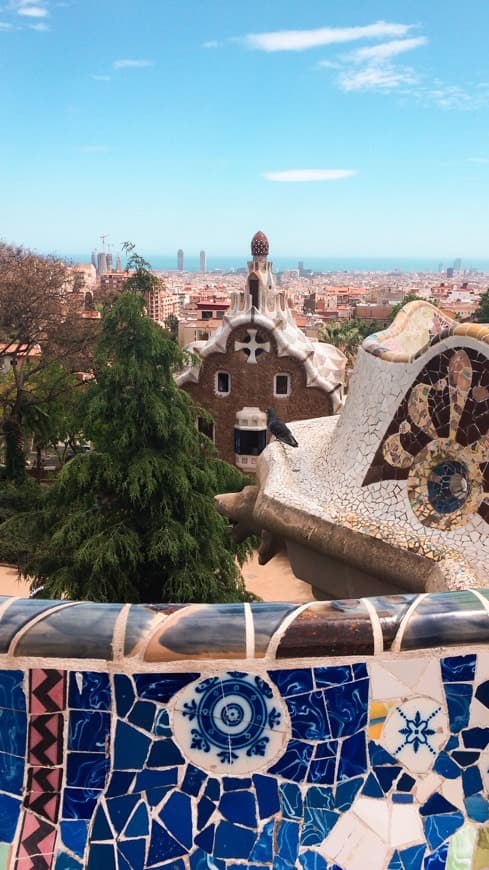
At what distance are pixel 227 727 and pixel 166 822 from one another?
0.34 m

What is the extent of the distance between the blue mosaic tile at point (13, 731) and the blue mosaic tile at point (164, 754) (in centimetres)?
39

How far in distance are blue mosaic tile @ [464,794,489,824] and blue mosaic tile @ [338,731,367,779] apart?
342 mm

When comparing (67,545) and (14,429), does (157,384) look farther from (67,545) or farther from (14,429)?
(14,429)

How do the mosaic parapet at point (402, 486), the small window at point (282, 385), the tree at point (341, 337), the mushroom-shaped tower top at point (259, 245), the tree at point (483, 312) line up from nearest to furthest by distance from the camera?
the mosaic parapet at point (402, 486) → the small window at point (282, 385) → the mushroom-shaped tower top at point (259, 245) → the tree at point (341, 337) → the tree at point (483, 312)

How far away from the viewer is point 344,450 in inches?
312

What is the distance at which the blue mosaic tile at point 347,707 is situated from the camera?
7.11 feet

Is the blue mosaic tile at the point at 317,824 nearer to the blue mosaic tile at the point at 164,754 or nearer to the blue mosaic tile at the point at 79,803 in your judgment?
the blue mosaic tile at the point at 164,754

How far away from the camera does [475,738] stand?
2230 millimetres

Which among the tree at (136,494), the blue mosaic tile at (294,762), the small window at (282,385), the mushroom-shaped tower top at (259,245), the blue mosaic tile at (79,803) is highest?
the mushroom-shaped tower top at (259,245)

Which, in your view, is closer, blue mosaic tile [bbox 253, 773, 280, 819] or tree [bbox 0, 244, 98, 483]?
blue mosaic tile [bbox 253, 773, 280, 819]

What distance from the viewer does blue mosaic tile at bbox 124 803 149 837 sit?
2156 mm

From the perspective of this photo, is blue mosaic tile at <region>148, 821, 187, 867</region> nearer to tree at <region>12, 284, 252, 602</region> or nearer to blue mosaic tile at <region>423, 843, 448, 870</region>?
blue mosaic tile at <region>423, 843, 448, 870</region>

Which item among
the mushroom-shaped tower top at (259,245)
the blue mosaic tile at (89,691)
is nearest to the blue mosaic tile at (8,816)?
the blue mosaic tile at (89,691)

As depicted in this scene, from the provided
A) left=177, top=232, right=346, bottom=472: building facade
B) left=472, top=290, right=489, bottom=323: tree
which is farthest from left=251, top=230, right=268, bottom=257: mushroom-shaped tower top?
left=472, top=290, right=489, bottom=323: tree
